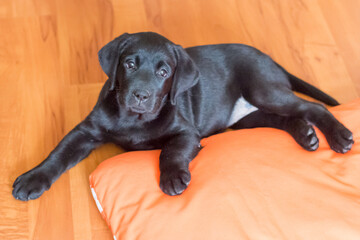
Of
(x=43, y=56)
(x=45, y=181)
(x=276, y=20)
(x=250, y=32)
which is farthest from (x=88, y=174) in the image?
(x=276, y=20)

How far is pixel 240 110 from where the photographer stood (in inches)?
130

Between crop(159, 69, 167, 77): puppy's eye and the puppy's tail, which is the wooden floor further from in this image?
crop(159, 69, 167, 77): puppy's eye

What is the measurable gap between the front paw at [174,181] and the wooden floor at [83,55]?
480mm

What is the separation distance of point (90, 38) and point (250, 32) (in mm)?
1360

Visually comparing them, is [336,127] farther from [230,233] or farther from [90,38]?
[90,38]

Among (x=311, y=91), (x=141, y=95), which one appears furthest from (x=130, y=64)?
(x=311, y=91)

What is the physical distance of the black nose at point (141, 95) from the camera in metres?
2.53

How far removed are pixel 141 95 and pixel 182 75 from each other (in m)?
0.32

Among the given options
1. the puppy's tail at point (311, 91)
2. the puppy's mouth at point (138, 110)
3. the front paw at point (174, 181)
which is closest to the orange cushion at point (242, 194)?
the front paw at point (174, 181)

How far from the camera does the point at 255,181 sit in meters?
2.42

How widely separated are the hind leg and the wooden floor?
707mm

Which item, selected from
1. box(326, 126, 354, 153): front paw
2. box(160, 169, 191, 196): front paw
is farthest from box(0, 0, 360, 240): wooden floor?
box(326, 126, 354, 153): front paw

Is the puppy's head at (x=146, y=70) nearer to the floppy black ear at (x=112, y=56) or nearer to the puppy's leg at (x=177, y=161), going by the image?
the floppy black ear at (x=112, y=56)

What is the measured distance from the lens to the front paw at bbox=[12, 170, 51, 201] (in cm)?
264
